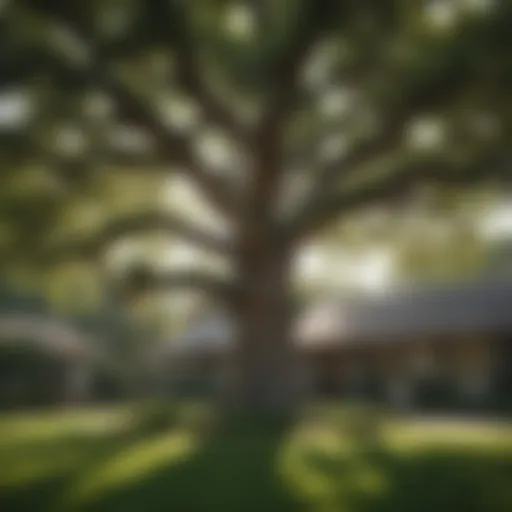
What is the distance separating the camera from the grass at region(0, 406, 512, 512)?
9.57 ft

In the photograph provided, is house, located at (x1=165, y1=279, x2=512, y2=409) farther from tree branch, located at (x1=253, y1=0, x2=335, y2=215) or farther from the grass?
tree branch, located at (x1=253, y1=0, x2=335, y2=215)

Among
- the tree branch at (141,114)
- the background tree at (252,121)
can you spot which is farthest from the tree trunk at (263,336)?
the tree branch at (141,114)

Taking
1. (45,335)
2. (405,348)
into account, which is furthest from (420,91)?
(45,335)

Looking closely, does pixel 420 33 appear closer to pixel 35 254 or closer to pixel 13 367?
pixel 35 254

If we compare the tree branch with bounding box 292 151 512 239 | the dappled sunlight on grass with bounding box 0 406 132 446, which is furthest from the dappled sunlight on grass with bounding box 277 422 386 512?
the tree branch with bounding box 292 151 512 239

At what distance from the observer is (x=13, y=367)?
330 cm

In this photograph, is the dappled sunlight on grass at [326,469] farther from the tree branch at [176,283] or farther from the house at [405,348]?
the tree branch at [176,283]

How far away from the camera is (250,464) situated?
122 inches

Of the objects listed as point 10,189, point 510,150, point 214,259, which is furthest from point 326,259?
point 10,189

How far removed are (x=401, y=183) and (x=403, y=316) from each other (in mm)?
912

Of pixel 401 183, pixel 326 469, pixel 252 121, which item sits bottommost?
pixel 326 469

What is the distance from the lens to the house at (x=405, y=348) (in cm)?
325

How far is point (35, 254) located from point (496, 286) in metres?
2.23

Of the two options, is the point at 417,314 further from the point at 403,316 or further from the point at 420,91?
the point at 420,91
